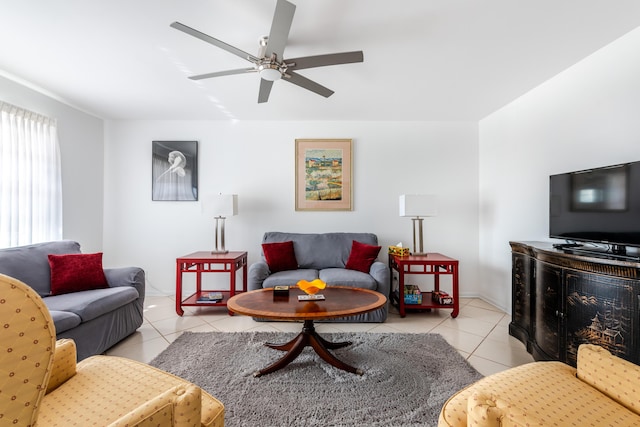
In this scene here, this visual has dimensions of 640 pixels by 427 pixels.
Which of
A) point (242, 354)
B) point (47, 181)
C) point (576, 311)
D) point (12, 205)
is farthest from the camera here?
point (47, 181)

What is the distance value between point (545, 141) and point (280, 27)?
275cm

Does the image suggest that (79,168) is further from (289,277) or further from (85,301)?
(289,277)

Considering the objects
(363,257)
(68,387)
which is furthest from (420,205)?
(68,387)

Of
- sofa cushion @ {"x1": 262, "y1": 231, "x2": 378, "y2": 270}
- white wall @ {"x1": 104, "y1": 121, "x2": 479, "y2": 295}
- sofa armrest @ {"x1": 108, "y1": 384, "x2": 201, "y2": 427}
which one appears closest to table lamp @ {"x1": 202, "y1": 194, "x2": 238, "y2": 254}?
white wall @ {"x1": 104, "y1": 121, "x2": 479, "y2": 295}

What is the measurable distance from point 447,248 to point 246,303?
9.66 feet

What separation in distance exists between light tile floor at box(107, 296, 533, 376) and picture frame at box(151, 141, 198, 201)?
147 cm

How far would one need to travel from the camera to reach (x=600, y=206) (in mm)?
1919

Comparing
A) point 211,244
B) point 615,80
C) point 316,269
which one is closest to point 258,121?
point 211,244

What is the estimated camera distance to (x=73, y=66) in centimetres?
244

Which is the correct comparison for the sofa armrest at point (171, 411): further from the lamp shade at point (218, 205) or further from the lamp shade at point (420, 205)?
the lamp shade at point (420, 205)

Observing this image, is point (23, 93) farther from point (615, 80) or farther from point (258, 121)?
point (615, 80)

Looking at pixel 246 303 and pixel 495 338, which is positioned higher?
pixel 246 303

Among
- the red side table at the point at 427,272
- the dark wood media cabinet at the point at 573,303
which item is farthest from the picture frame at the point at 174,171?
the dark wood media cabinet at the point at 573,303

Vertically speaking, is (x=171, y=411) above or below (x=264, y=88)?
below
